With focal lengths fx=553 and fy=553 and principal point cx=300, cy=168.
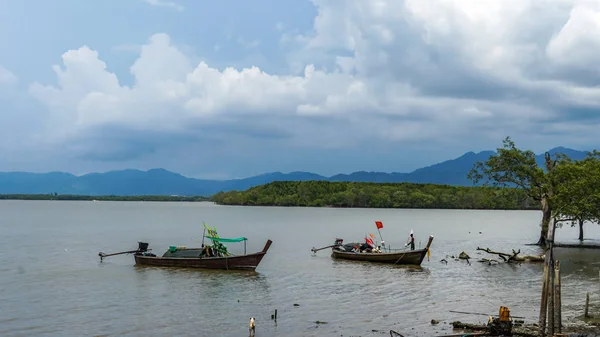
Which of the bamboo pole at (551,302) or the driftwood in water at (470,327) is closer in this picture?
the bamboo pole at (551,302)

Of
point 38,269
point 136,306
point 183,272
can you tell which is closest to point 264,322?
point 136,306

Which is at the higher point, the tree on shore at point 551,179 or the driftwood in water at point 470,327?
the tree on shore at point 551,179

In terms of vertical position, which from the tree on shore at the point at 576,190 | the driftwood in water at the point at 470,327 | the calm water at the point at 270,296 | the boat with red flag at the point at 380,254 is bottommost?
the calm water at the point at 270,296

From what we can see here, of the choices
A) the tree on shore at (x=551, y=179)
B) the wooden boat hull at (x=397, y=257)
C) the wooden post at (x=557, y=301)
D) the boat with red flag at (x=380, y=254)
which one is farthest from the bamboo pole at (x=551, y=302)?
the tree on shore at (x=551, y=179)

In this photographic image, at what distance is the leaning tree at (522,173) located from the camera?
46.7m

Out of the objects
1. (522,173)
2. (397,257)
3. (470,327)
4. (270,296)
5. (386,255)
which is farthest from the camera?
(522,173)

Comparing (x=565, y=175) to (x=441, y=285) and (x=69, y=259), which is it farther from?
(x=69, y=259)

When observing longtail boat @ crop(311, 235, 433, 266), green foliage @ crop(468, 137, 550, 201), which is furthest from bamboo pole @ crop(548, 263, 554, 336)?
green foliage @ crop(468, 137, 550, 201)

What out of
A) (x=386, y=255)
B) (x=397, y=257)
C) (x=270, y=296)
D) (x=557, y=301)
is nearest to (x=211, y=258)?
(x=270, y=296)

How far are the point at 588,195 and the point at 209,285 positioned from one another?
3121 cm

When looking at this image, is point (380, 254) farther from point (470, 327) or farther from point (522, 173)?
point (470, 327)

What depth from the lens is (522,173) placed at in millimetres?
48656

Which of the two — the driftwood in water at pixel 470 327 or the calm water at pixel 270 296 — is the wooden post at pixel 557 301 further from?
the calm water at pixel 270 296

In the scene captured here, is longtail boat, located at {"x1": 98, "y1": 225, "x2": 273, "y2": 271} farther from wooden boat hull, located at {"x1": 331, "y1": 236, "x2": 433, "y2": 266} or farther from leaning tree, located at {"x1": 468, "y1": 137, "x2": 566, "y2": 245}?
leaning tree, located at {"x1": 468, "y1": 137, "x2": 566, "y2": 245}
